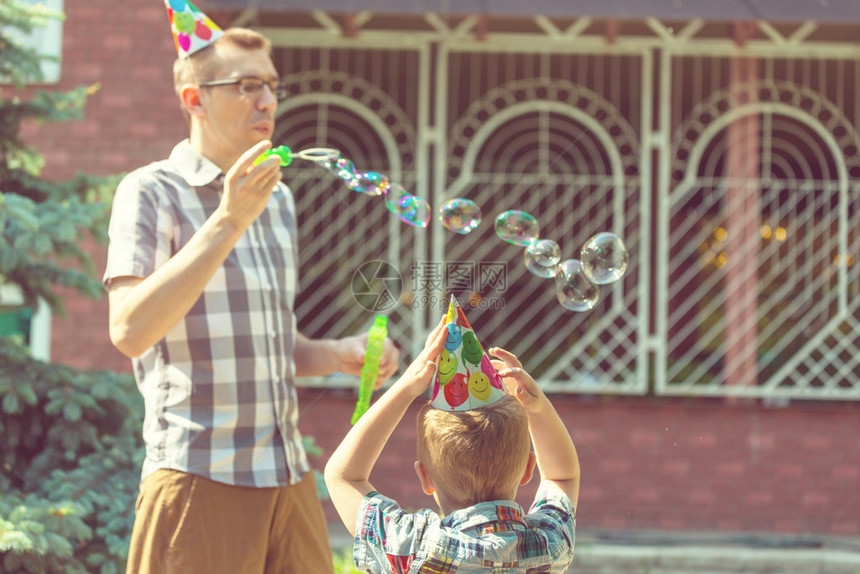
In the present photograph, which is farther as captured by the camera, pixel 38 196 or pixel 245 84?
pixel 38 196

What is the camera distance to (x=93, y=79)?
6.30m

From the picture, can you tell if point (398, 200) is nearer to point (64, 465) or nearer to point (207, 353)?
point (207, 353)

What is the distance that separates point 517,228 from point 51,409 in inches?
78.4

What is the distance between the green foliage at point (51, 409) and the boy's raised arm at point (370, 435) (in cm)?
169

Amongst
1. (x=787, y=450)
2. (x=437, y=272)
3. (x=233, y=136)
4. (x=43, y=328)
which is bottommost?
(x=787, y=450)

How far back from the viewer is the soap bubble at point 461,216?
2.59 metres

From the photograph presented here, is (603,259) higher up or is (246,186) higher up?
(246,186)

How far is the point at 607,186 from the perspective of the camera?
22.9 ft

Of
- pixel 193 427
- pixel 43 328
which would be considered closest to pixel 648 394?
pixel 43 328

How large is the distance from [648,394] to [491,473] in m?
5.03

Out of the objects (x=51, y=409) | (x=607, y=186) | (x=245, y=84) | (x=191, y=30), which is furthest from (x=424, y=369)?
(x=607, y=186)

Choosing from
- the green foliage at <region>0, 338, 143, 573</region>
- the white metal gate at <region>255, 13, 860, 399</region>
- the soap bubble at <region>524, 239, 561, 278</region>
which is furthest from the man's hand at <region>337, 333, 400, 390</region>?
the white metal gate at <region>255, 13, 860, 399</region>

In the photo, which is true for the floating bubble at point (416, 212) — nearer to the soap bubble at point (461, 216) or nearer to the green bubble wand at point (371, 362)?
the soap bubble at point (461, 216)

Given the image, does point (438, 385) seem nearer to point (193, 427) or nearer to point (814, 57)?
point (193, 427)
